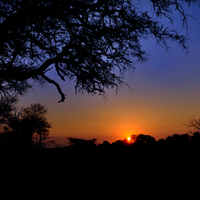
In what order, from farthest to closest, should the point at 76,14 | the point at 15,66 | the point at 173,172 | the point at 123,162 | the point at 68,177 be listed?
1. the point at 15,66
2. the point at 76,14
3. the point at 123,162
4. the point at 68,177
5. the point at 173,172

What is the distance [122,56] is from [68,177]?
5.37 meters

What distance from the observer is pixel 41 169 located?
149 inches

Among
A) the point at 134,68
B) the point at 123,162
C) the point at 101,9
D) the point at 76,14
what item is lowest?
the point at 123,162

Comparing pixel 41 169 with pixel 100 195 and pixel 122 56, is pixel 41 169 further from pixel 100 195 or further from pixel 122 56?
pixel 122 56

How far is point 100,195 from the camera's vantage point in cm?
292

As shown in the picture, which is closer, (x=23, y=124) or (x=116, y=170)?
(x=116, y=170)

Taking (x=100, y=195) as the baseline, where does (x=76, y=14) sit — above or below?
above

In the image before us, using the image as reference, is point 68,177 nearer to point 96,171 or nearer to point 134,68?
point 96,171

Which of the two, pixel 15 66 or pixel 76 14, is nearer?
pixel 76 14

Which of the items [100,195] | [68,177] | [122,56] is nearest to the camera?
[100,195]

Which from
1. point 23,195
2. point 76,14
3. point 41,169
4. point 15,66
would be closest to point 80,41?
point 76,14

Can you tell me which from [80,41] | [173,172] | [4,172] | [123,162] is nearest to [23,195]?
[4,172]

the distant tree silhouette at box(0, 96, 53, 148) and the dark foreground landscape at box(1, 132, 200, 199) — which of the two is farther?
the distant tree silhouette at box(0, 96, 53, 148)

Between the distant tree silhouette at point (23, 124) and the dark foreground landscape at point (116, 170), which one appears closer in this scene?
the dark foreground landscape at point (116, 170)
